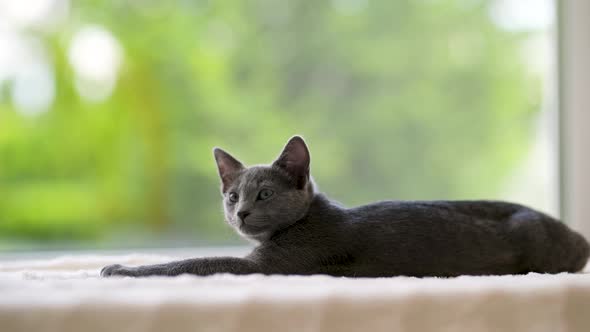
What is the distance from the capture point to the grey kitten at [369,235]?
1317 millimetres

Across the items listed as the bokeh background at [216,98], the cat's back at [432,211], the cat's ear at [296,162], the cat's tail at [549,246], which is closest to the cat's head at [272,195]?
the cat's ear at [296,162]

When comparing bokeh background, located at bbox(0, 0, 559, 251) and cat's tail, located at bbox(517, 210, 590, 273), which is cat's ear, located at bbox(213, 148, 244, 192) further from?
bokeh background, located at bbox(0, 0, 559, 251)

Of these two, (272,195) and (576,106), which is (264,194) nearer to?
(272,195)

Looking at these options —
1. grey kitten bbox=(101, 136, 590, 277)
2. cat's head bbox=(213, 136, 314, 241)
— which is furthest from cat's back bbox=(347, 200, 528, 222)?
cat's head bbox=(213, 136, 314, 241)

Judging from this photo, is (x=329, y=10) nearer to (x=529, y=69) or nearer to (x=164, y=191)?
(x=529, y=69)

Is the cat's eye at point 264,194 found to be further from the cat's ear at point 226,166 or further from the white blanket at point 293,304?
the white blanket at point 293,304

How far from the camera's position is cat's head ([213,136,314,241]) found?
4.57ft

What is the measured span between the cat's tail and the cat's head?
528 mm

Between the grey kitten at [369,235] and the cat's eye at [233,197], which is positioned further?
the cat's eye at [233,197]

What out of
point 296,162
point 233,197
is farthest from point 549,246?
point 233,197

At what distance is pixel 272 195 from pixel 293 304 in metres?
0.49

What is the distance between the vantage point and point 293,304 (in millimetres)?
934

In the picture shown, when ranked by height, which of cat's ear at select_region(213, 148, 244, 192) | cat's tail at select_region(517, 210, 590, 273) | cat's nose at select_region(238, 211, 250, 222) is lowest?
cat's tail at select_region(517, 210, 590, 273)

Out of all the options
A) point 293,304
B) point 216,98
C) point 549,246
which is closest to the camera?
point 293,304
